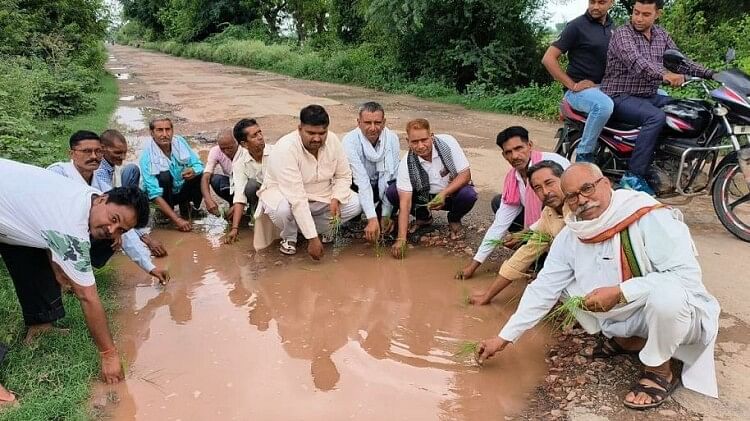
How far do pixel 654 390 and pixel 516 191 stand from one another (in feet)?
5.22

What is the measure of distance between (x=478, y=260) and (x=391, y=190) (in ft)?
3.38

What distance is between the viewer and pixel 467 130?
959 centimetres

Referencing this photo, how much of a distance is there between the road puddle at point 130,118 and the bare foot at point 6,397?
26.5 ft

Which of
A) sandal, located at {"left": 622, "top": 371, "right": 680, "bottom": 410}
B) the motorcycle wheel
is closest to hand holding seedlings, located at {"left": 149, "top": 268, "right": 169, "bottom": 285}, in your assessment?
sandal, located at {"left": 622, "top": 371, "right": 680, "bottom": 410}

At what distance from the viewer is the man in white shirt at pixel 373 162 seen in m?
4.58

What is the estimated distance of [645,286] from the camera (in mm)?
2510

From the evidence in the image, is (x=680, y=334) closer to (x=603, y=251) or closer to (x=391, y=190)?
(x=603, y=251)

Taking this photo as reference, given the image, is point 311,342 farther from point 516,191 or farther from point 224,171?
point 224,171

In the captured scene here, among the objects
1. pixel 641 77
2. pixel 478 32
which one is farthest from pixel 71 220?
pixel 478 32

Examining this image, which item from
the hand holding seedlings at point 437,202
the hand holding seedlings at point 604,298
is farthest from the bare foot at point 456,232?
the hand holding seedlings at point 604,298

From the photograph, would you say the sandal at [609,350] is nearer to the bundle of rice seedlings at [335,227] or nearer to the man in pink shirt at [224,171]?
the bundle of rice seedlings at [335,227]

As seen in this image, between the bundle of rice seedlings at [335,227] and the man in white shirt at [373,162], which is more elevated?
the man in white shirt at [373,162]

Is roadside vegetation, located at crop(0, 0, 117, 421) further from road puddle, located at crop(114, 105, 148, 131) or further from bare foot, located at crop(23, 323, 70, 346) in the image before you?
road puddle, located at crop(114, 105, 148, 131)

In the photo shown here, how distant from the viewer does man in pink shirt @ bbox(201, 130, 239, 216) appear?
5.32m
